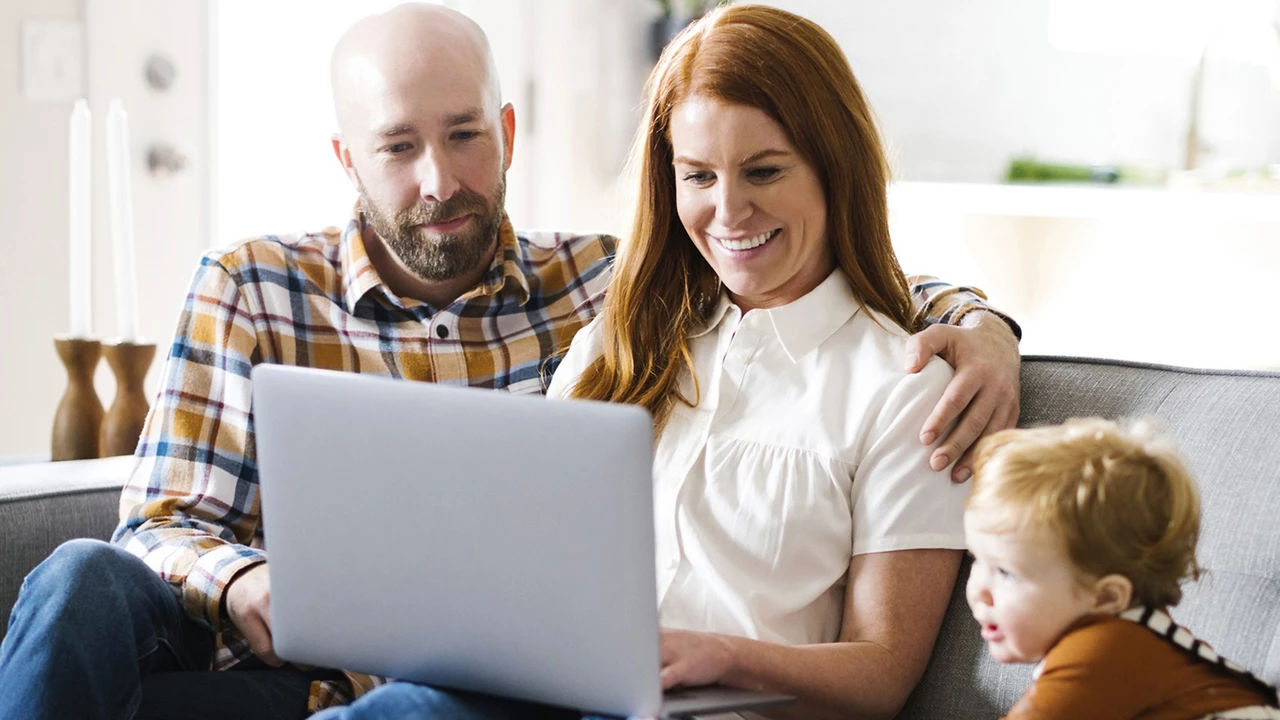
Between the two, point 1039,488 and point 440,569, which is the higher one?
point 1039,488

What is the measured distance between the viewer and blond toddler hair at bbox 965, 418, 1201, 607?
0.98 m

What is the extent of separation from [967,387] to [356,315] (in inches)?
31.4

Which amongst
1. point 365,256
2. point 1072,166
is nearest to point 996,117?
point 1072,166

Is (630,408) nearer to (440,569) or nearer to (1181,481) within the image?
(440,569)

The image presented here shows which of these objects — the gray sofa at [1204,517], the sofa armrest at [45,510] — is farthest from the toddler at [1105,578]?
the sofa armrest at [45,510]

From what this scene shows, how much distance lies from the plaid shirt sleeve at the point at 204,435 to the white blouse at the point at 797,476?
21.2 inches

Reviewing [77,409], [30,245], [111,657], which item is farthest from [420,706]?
[30,245]

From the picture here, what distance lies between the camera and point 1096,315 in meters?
3.28

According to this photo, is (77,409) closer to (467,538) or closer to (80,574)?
(80,574)

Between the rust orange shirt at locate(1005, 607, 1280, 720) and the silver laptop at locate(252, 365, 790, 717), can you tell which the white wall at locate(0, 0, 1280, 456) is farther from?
the rust orange shirt at locate(1005, 607, 1280, 720)

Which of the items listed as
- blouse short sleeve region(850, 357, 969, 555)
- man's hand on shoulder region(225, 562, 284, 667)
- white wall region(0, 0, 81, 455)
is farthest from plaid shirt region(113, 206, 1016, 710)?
white wall region(0, 0, 81, 455)

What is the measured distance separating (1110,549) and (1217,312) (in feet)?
7.69

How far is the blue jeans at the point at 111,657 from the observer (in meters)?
1.22

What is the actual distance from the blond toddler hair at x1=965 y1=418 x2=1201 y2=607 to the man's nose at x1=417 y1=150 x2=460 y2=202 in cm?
92
